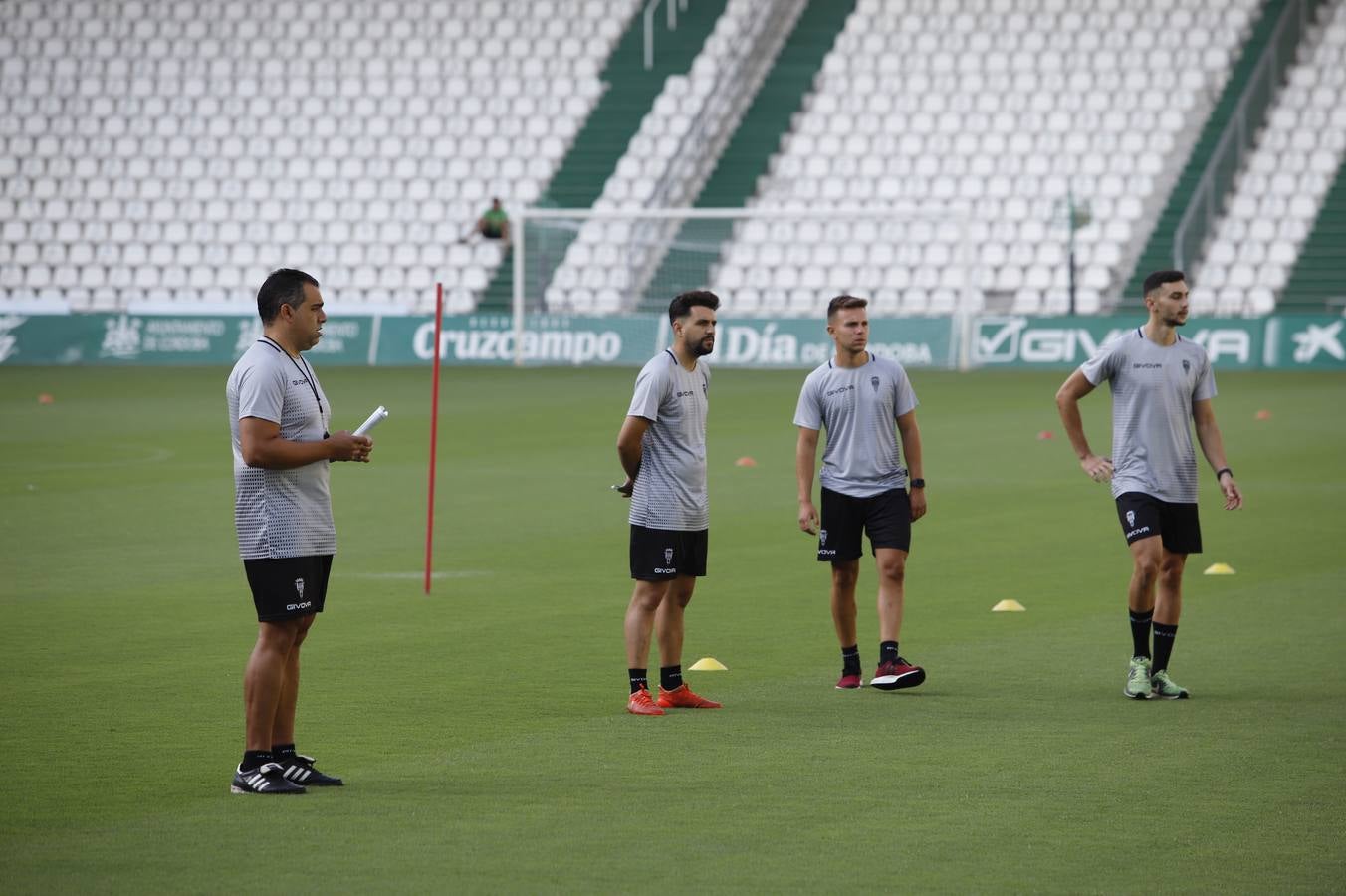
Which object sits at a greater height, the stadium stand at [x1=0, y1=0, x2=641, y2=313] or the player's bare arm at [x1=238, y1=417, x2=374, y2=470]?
the stadium stand at [x1=0, y1=0, x2=641, y2=313]

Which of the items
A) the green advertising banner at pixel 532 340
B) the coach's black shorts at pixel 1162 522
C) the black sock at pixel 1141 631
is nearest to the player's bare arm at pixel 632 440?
the coach's black shorts at pixel 1162 522

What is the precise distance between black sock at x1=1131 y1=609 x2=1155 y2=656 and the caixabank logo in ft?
83.6

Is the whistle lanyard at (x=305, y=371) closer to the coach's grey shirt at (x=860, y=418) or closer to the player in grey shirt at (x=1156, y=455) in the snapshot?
the coach's grey shirt at (x=860, y=418)

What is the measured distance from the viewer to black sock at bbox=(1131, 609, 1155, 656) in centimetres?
937

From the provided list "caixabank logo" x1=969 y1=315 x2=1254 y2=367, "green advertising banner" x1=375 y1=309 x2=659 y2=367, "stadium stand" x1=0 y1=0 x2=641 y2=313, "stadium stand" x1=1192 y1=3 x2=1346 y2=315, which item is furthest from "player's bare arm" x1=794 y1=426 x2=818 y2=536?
"stadium stand" x1=0 y1=0 x2=641 y2=313

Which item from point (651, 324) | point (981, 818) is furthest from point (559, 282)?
point (981, 818)

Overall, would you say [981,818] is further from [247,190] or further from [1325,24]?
[247,190]

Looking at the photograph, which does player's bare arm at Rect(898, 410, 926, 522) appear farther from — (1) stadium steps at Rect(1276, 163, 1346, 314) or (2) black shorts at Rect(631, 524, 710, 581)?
(1) stadium steps at Rect(1276, 163, 1346, 314)

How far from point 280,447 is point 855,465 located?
3.41 meters

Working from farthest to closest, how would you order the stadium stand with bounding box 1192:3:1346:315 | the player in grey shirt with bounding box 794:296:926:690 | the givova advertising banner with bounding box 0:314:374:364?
the givova advertising banner with bounding box 0:314:374:364 < the stadium stand with bounding box 1192:3:1346:315 < the player in grey shirt with bounding box 794:296:926:690

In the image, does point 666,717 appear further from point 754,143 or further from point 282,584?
point 754,143

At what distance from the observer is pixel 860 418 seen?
31.8ft

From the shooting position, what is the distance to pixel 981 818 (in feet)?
22.7

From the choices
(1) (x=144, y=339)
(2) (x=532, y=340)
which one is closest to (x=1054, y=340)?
(2) (x=532, y=340)
